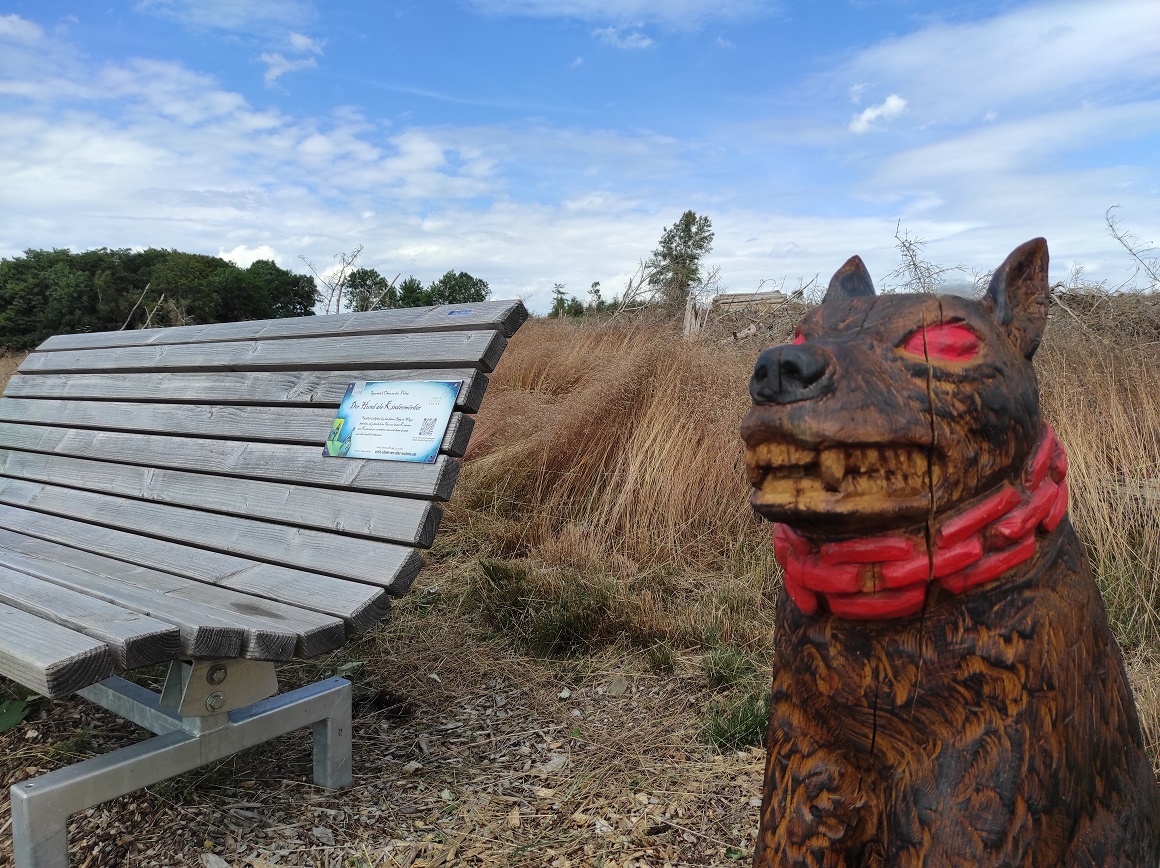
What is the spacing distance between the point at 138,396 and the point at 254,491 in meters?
1.09

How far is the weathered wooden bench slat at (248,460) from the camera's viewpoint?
2.24 m

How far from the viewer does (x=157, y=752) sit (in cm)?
191

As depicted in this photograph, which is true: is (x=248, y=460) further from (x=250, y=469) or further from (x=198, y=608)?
(x=198, y=608)

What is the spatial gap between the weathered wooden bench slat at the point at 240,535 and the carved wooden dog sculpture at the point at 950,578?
132 cm

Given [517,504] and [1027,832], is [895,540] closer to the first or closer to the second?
[1027,832]

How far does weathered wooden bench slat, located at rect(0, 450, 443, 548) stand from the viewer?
221cm

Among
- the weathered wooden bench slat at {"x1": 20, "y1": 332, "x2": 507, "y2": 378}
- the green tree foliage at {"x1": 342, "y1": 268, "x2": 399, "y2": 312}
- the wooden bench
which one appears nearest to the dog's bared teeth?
the wooden bench

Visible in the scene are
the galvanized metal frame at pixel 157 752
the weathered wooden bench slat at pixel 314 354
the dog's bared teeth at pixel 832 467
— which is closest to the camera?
the dog's bared teeth at pixel 832 467

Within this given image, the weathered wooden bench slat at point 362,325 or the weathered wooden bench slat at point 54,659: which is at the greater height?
the weathered wooden bench slat at point 362,325

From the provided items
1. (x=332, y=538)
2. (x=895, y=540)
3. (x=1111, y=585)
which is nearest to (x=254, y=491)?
(x=332, y=538)

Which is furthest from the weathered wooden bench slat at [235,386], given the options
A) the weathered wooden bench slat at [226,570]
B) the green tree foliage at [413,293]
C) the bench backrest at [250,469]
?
the green tree foliage at [413,293]

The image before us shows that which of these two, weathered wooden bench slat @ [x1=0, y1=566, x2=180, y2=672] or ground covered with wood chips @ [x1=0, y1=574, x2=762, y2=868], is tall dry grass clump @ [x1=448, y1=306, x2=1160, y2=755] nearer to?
ground covered with wood chips @ [x1=0, y1=574, x2=762, y2=868]

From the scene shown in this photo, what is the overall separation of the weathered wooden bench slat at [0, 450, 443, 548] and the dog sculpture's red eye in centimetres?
142

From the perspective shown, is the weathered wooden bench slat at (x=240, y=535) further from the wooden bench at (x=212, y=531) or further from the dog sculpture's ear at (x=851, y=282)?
the dog sculpture's ear at (x=851, y=282)
